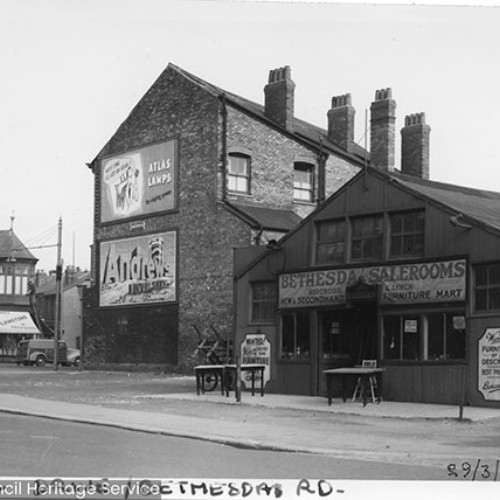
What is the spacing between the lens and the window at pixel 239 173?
119 ft

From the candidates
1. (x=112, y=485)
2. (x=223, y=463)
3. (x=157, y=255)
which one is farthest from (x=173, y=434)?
(x=157, y=255)

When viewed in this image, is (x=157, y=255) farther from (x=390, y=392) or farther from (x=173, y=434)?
(x=173, y=434)

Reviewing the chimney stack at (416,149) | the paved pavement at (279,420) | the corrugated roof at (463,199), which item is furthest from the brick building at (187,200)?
the paved pavement at (279,420)

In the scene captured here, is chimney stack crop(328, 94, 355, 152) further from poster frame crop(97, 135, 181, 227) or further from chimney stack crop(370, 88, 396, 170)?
poster frame crop(97, 135, 181, 227)

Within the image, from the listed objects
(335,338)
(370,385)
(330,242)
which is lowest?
(370,385)

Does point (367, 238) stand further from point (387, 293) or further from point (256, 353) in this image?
point (256, 353)

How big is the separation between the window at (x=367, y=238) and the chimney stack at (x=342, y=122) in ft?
64.3

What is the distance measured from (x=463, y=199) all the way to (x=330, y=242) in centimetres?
343

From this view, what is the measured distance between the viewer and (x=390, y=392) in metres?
21.7

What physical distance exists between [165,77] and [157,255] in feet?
23.8

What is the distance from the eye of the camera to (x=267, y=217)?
3531 cm

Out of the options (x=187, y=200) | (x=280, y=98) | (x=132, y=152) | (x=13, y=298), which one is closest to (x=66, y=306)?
(x=13, y=298)

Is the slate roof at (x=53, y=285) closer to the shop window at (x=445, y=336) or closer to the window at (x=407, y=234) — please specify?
the window at (x=407, y=234)

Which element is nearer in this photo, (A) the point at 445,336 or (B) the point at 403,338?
(A) the point at 445,336
